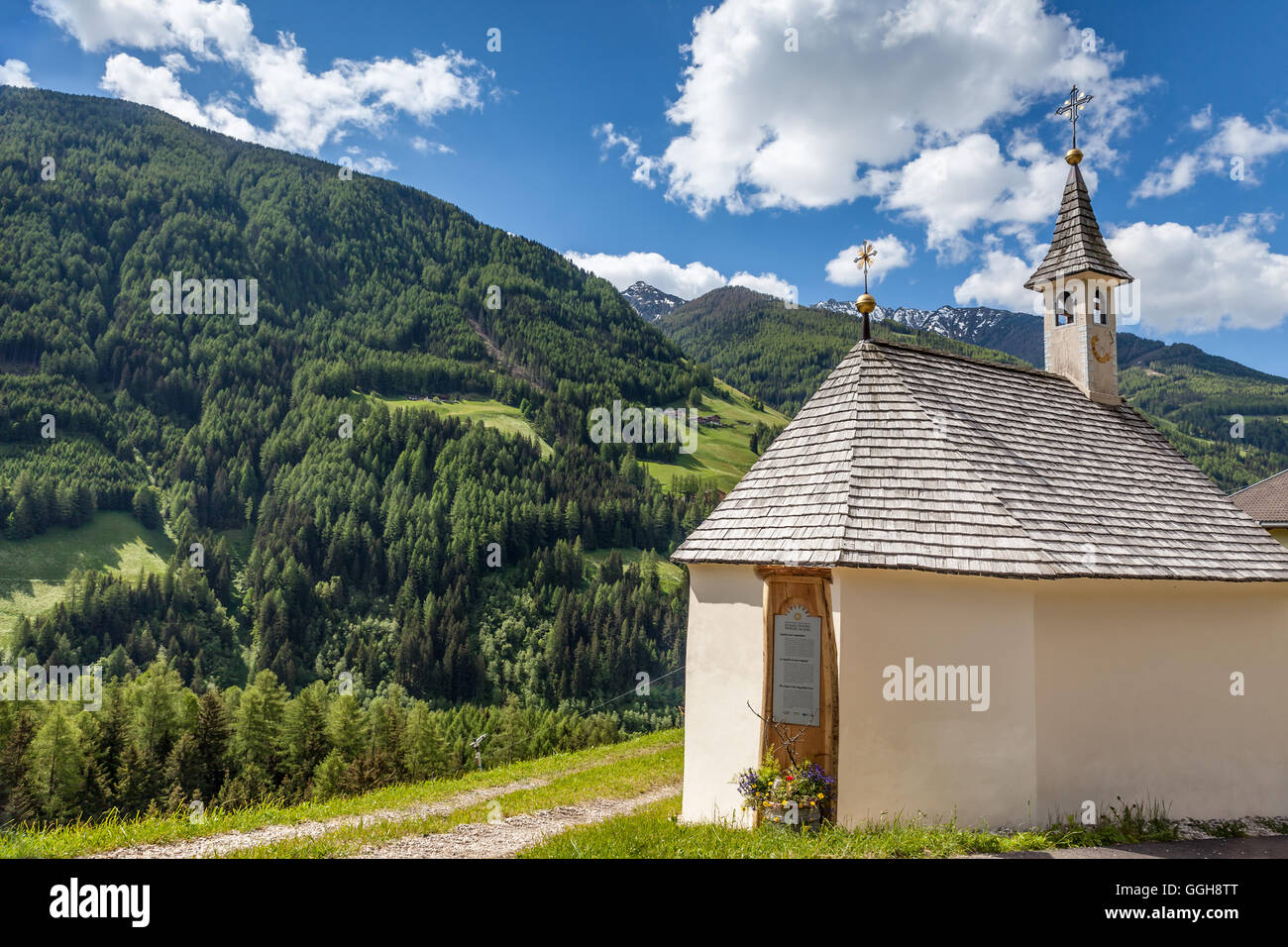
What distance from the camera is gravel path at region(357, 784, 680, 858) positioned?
9.80 m

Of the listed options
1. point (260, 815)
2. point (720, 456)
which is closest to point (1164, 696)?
point (260, 815)

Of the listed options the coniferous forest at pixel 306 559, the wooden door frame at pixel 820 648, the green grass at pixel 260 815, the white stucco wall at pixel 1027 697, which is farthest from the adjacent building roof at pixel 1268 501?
the coniferous forest at pixel 306 559

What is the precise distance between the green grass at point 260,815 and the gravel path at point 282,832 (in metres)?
0.18

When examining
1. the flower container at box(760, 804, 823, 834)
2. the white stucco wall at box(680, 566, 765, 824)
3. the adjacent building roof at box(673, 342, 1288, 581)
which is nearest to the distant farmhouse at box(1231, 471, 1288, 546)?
the adjacent building roof at box(673, 342, 1288, 581)

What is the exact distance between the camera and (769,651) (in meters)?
10.1

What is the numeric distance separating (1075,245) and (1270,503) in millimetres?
19662

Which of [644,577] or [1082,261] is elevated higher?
[1082,261]

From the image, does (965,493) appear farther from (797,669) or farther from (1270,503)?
(1270,503)

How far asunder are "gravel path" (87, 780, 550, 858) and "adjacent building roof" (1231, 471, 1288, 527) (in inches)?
1139

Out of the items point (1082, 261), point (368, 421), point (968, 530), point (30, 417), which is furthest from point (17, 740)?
point (30, 417)

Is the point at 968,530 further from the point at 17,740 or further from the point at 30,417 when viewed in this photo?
the point at 30,417

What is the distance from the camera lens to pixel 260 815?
12.1 m

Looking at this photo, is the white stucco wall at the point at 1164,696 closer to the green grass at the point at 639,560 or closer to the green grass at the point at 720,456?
the green grass at the point at 639,560
